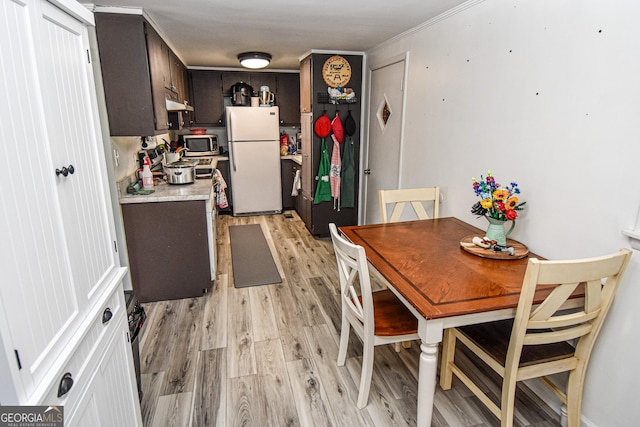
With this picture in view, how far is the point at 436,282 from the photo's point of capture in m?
1.60

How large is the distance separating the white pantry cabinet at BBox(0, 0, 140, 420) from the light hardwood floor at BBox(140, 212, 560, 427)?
949 mm

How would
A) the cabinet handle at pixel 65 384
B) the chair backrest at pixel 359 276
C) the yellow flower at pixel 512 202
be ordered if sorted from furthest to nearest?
the yellow flower at pixel 512 202
the chair backrest at pixel 359 276
the cabinet handle at pixel 65 384

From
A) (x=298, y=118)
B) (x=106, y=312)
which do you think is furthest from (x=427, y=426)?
(x=298, y=118)

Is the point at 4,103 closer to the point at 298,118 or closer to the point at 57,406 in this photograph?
the point at 57,406

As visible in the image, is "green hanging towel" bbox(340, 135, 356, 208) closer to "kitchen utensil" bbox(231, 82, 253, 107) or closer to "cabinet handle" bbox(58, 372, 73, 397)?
"kitchen utensil" bbox(231, 82, 253, 107)

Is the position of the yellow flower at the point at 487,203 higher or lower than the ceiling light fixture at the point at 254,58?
lower

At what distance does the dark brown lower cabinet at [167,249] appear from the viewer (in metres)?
2.81

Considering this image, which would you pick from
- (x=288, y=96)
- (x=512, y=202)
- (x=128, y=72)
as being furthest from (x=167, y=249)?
(x=288, y=96)

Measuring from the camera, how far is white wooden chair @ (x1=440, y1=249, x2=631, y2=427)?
1291 millimetres

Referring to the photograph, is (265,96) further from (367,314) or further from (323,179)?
(367,314)

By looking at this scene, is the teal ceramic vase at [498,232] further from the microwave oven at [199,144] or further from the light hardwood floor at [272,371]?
the microwave oven at [199,144]

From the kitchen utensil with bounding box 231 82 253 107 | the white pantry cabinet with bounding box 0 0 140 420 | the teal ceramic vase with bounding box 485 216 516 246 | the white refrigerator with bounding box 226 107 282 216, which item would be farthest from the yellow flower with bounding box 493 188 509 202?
the kitchen utensil with bounding box 231 82 253 107

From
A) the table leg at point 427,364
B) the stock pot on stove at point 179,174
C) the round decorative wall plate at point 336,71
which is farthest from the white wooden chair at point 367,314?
the round decorative wall plate at point 336,71

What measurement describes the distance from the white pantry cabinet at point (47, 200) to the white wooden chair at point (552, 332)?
149 centimetres
